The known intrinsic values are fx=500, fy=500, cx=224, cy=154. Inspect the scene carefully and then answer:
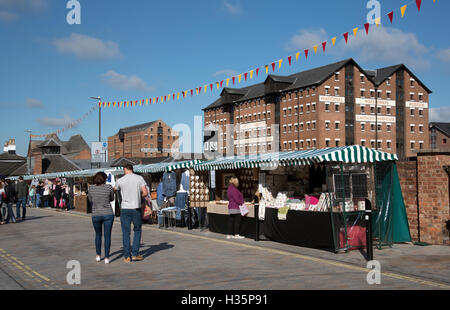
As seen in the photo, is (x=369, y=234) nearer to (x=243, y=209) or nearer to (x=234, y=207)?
(x=243, y=209)

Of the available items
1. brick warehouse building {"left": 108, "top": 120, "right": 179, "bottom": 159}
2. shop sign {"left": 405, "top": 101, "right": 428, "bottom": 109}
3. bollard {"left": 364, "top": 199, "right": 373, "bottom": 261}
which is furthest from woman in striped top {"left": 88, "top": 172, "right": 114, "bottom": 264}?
brick warehouse building {"left": 108, "top": 120, "right": 179, "bottom": 159}

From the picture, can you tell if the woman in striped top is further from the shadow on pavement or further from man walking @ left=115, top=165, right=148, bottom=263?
the shadow on pavement

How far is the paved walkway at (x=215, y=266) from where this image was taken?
25.8 ft

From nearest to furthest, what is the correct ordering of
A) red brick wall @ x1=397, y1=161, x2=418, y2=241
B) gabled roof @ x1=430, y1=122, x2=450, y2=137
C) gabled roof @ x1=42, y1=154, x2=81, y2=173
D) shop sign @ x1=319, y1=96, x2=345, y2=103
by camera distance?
red brick wall @ x1=397, y1=161, x2=418, y2=241 → gabled roof @ x1=42, y1=154, x2=81, y2=173 → shop sign @ x1=319, y1=96, x2=345, y2=103 → gabled roof @ x1=430, y1=122, x2=450, y2=137

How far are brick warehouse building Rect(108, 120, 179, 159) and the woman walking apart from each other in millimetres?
106633

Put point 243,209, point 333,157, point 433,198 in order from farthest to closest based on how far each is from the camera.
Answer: point 243,209
point 433,198
point 333,157

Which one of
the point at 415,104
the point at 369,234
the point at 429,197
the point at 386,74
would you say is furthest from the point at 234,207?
the point at 415,104

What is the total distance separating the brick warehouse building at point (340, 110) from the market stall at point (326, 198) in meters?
60.2

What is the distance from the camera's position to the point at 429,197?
12898 millimetres

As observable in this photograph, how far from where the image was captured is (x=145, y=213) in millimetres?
10461

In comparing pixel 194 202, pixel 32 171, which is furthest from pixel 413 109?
pixel 194 202

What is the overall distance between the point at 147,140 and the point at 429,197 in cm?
11475

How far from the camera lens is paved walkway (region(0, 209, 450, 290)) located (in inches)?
310

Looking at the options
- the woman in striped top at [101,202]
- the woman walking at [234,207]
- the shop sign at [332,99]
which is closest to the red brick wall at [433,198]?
the woman walking at [234,207]
